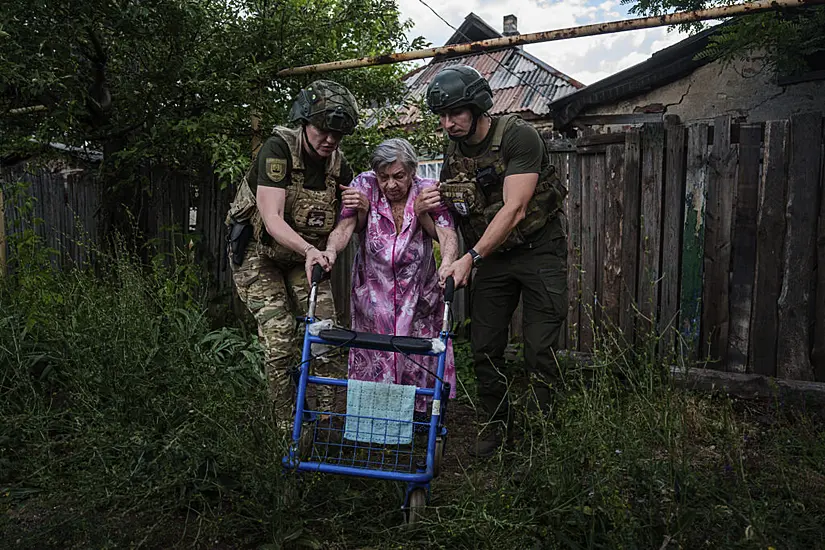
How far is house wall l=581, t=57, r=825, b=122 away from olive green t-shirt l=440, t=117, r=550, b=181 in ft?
20.1

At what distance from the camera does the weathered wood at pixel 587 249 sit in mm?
4891

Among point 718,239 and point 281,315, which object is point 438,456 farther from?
point 718,239

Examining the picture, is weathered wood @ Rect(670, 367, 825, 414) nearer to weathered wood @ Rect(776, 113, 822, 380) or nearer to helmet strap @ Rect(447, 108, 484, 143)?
weathered wood @ Rect(776, 113, 822, 380)

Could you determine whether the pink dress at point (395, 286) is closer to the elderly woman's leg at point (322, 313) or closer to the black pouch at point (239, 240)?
the elderly woman's leg at point (322, 313)

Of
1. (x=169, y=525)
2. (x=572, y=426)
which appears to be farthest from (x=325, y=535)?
(x=572, y=426)

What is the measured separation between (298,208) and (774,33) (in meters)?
5.83

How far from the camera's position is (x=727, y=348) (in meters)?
4.38

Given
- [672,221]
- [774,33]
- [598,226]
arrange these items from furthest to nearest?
[774,33], [598,226], [672,221]

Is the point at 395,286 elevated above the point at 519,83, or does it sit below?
below

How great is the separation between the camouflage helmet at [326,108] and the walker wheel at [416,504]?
1852mm

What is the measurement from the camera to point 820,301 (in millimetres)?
4086

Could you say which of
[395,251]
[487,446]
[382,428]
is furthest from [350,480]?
[395,251]

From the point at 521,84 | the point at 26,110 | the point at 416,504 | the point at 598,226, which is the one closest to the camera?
the point at 416,504

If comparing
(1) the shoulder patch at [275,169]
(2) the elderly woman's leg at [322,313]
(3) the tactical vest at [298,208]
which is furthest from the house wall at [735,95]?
(1) the shoulder patch at [275,169]
